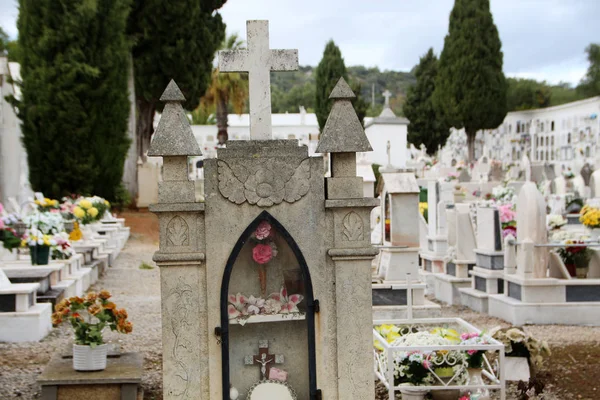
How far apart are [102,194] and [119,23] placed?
405 cm

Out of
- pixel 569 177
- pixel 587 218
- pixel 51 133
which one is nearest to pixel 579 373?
pixel 587 218

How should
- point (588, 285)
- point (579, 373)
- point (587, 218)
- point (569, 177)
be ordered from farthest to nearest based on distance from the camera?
point (569, 177)
point (587, 218)
point (588, 285)
point (579, 373)

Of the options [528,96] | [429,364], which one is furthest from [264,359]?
[528,96]

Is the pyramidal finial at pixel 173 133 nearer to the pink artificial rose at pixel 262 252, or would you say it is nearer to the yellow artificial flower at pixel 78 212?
the pink artificial rose at pixel 262 252

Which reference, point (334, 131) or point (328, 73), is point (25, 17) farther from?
point (328, 73)

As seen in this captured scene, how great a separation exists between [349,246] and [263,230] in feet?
1.76

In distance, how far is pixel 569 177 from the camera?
86.5 ft

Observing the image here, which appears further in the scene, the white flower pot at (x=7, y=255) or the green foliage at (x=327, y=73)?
the green foliage at (x=327, y=73)

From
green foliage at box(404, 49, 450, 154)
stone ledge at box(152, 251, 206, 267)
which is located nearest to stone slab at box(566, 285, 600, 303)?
stone ledge at box(152, 251, 206, 267)

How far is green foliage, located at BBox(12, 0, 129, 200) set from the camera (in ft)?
61.8

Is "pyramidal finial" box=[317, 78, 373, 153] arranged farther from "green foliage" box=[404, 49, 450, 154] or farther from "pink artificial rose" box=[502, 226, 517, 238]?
"green foliage" box=[404, 49, 450, 154]

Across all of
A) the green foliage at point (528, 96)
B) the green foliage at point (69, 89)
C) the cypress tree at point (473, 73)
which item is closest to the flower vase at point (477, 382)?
the green foliage at point (69, 89)

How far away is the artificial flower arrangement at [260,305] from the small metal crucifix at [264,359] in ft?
0.78

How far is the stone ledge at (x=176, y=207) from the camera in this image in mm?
5023
